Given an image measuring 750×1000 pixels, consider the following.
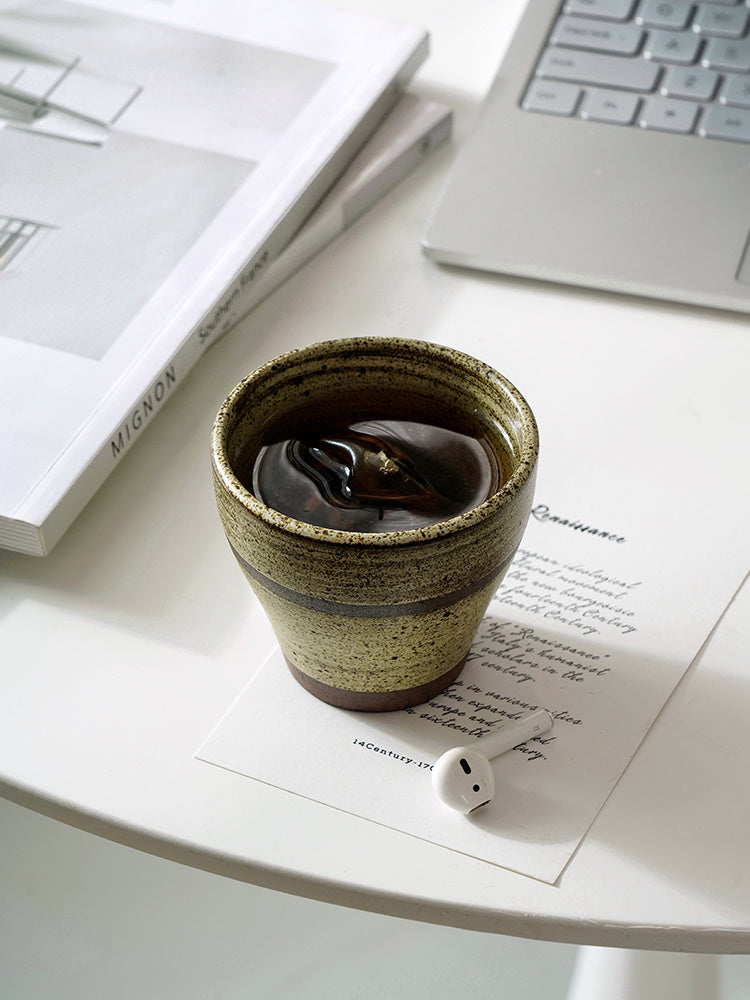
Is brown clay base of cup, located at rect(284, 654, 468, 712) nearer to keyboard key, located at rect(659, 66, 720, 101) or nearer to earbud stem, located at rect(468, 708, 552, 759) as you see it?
earbud stem, located at rect(468, 708, 552, 759)

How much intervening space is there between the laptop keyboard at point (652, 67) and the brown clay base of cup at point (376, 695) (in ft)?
1.03

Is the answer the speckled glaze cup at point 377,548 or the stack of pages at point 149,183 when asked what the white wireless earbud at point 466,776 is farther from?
the stack of pages at point 149,183

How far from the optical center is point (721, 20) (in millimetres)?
558

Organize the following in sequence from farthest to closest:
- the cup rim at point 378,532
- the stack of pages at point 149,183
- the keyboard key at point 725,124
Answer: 1. the keyboard key at point 725,124
2. the stack of pages at point 149,183
3. the cup rim at point 378,532

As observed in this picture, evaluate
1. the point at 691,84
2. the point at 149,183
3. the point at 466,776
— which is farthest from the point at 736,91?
the point at 466,776

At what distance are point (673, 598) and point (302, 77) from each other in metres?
0.31

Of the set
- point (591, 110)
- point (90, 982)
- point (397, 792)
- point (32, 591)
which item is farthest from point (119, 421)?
point (90, 982)

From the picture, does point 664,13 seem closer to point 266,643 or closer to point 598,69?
point 598,69

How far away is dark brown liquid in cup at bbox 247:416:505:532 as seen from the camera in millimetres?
312

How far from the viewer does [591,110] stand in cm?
54

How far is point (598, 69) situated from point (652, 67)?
25mm

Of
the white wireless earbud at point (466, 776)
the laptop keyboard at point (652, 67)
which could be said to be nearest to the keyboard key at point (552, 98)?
the laptop keyboard at point (652, 67)

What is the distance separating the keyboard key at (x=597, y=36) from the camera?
551mm

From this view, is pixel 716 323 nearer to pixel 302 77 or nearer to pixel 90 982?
pixel 302 77
